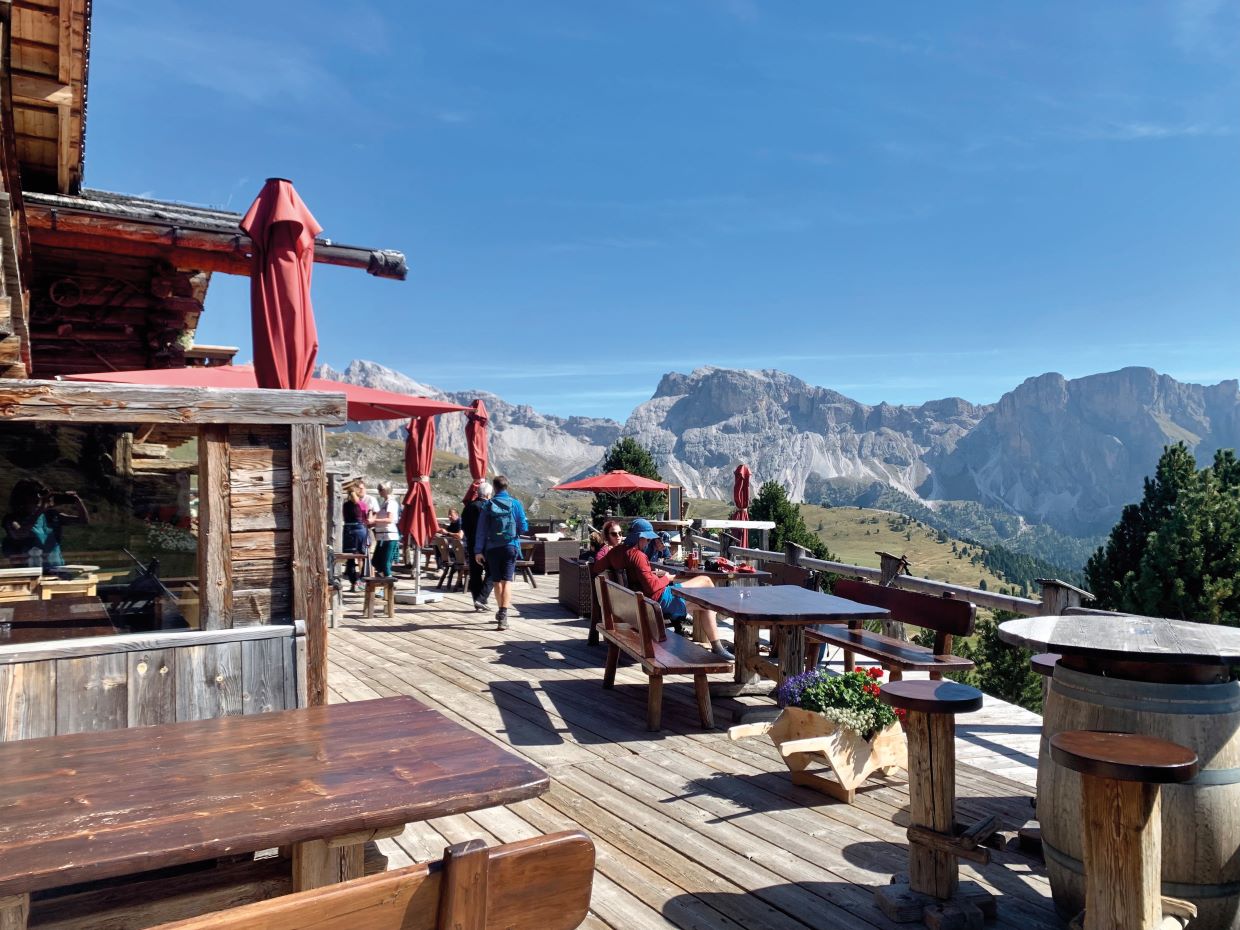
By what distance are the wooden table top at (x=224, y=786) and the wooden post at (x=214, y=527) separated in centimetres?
89

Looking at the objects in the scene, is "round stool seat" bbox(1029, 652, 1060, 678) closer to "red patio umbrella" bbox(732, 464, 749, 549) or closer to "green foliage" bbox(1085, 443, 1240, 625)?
"red patio umbrella" bbox(732, 464, 749, 549)

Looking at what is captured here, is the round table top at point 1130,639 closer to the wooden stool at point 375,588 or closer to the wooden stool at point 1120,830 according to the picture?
the wooden stool at point 1120,830

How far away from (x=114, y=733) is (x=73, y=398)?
125 cm

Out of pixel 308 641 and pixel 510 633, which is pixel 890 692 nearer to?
pixel 308 641

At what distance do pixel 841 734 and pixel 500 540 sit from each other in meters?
5.63

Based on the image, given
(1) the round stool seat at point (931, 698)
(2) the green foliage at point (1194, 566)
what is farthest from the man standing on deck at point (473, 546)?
(2) the green foliage at point (1194, 566)

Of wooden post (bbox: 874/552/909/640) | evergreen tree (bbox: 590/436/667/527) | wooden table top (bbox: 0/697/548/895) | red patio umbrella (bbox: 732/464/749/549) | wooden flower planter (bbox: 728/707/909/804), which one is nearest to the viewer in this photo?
wooden table top (bbox: 0/697/548/895)

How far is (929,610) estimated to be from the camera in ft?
18.0

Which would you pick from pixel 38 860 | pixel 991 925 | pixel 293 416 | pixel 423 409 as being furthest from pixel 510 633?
pixel 38 860

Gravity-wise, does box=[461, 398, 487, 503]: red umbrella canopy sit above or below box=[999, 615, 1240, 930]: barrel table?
above

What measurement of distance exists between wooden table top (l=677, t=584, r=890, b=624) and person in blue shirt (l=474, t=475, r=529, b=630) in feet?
10.4

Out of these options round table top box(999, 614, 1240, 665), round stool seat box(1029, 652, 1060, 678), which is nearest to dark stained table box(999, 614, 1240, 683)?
round table top box(999, 614, 1240, 665)

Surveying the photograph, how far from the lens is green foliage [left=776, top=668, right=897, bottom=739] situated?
428 centimetres

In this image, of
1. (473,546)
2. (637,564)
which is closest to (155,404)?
(637,564)
